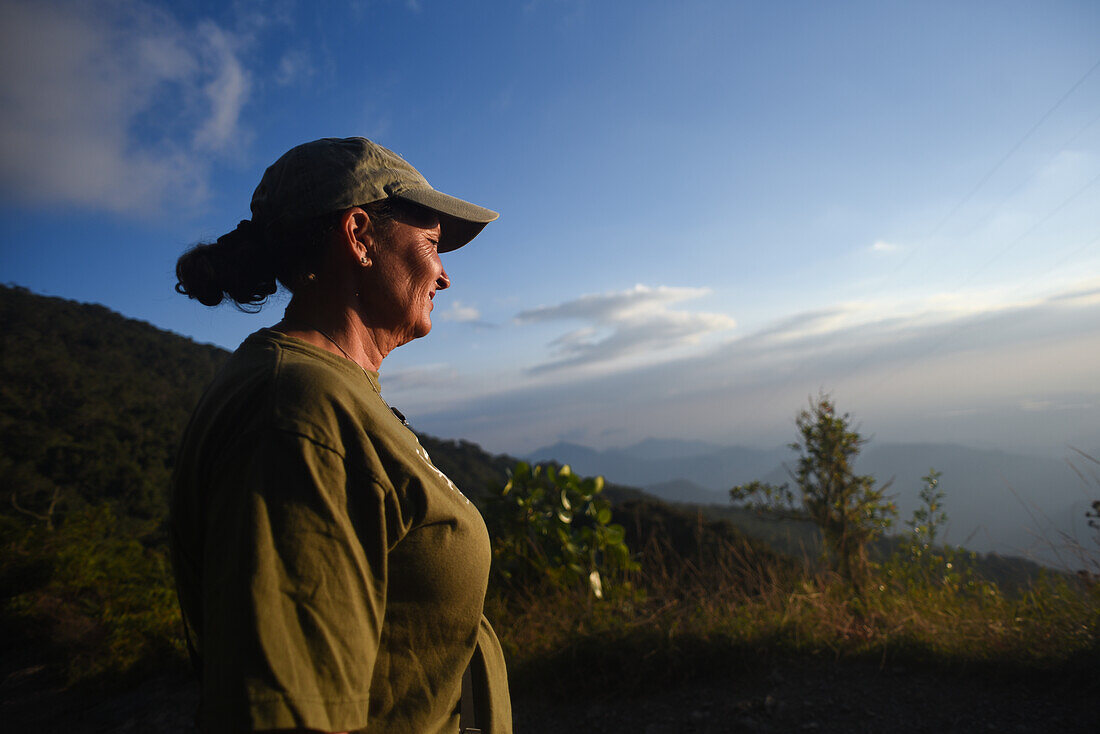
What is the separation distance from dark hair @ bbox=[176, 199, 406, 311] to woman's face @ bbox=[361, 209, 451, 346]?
49mm

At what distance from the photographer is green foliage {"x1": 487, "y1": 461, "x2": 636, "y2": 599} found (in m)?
4.30

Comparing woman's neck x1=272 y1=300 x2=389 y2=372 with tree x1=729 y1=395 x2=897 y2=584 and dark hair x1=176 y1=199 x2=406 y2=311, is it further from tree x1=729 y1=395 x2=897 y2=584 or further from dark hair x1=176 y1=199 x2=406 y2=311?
tree x1=729 y1=395 x2=897 y2=584

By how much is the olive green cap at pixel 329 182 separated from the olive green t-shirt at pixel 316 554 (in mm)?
320

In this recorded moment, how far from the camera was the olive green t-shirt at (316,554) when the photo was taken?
2.34 feet

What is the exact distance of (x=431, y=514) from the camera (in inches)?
37.8

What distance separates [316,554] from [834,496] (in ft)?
17.6

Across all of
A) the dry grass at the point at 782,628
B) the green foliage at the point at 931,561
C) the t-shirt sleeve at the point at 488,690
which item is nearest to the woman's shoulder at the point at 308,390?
the t-shirt sleeve at the point at 488,690

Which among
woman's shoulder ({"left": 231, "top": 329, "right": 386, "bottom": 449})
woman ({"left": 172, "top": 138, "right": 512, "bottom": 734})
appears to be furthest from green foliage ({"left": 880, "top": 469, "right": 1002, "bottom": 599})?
woman's shoulder ({"left": 231, "top": 329, "right": 386, "bottom": 449})

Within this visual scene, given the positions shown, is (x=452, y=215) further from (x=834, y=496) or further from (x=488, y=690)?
(x=834, y=496)

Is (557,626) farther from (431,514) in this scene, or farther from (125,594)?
(125,594)

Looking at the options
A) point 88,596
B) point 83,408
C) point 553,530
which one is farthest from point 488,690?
point 83,408

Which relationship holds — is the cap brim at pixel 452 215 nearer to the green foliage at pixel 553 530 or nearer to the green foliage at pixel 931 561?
the green foliage at pixel 553 530

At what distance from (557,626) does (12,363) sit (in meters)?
22.4

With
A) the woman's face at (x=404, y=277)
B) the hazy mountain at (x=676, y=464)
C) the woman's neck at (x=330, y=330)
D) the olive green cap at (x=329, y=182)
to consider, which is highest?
the olive green cap at (x=329, y=182)
